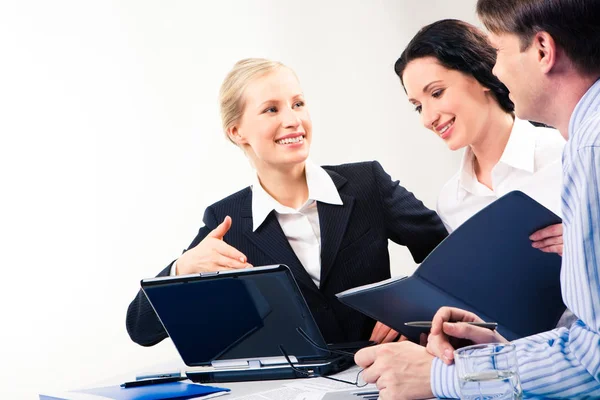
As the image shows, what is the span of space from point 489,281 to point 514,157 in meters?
0.82

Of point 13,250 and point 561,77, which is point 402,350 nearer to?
point 561,77

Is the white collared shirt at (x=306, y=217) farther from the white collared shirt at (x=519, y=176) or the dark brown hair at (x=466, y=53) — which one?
the dark brown hair at (x=466, y=53)

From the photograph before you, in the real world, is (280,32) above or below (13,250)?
above

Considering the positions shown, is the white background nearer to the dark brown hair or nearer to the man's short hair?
the dark brown hair

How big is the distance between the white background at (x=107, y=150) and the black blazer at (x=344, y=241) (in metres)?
1.75

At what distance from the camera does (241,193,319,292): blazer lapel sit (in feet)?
7.39

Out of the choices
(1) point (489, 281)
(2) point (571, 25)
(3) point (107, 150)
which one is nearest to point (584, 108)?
(2) point (571, 25)

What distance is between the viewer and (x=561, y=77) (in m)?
1.34

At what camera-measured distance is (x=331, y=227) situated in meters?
2.31

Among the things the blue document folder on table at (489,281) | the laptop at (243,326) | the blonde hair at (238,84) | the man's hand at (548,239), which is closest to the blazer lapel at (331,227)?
the laptop at (243,326)

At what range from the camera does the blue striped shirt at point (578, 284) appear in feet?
3.59

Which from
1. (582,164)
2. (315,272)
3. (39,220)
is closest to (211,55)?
(39,220)

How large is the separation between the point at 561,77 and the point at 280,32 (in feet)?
11.9

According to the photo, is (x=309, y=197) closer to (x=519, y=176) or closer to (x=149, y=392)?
(x=519, y=176)
